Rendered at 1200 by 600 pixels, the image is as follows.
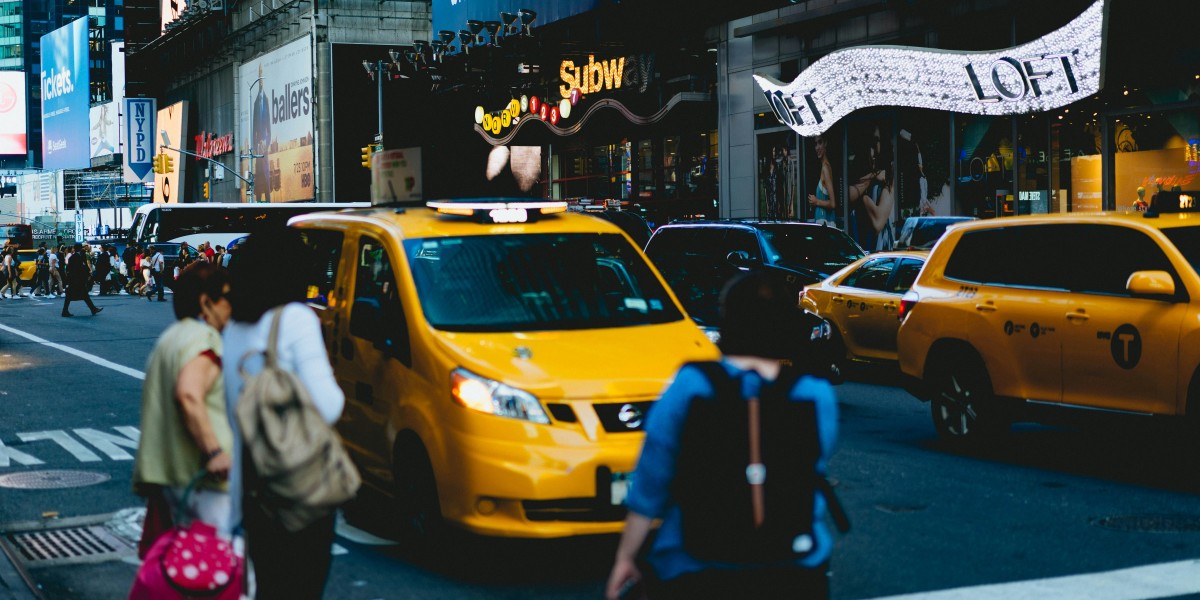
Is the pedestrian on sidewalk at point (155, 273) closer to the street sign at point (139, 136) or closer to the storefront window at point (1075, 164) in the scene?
the storefront window at point (1075, 164)

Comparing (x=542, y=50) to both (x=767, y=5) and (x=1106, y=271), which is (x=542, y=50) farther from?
(x=1106, y=271)

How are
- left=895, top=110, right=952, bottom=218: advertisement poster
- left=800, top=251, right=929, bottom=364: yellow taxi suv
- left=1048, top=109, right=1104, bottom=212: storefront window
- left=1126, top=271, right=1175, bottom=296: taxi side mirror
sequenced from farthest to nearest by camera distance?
1. left=895, top=110, right=952, bottom=218: advertisement poster
2. left=1048, top=109, right=1104, bottom=212: storefront window
3. left=800, top=251, right=929, bottom=364: yellow taxi suv
4. left=1126, top=271, right=1175, bottom=296: taxi side mirror

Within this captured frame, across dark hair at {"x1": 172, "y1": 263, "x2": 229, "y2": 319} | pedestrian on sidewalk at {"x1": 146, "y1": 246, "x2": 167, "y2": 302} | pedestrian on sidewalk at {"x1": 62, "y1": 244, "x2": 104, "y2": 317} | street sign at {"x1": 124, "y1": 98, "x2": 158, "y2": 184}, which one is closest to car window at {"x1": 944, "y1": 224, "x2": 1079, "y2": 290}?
dark hair at {"x1": 172, "y1": 263, "x2": 229, "y2": 319}

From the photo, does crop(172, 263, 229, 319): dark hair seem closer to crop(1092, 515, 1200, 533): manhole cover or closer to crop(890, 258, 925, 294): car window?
crop(1092, 515, 1200, 533): manhole cover

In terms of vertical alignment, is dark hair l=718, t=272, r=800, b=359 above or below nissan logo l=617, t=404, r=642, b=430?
above

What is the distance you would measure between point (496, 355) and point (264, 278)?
241 centimetres

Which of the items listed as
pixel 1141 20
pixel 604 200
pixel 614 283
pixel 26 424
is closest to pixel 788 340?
pixel 614 283

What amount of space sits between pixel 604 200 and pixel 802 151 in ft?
28.7

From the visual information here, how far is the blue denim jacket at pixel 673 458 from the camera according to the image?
3.47m

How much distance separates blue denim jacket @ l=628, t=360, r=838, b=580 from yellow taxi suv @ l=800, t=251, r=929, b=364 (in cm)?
1176

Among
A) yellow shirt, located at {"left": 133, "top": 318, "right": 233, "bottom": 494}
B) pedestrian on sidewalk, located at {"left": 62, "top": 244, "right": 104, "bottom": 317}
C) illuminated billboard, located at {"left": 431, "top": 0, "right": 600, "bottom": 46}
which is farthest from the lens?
illuminated billboard, located at {"left": 431, "top": 0, "right": 600, "bottom": 46}

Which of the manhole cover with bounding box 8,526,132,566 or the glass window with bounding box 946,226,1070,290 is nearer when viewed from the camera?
the manhole cover with bounding box 8,526,132,566

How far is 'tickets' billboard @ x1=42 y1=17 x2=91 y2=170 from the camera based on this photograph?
10975 cm

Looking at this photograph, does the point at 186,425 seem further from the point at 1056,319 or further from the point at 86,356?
the point at 86,356
